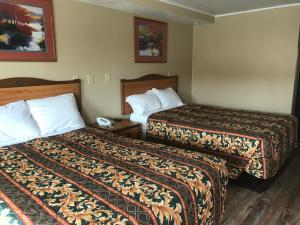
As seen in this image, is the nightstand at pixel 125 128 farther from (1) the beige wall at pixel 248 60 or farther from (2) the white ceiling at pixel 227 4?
(1) the beige wall at pixel 248 60

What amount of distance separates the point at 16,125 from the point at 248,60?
12.1ft

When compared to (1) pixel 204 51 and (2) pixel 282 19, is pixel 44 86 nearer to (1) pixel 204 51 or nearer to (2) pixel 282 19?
(1) pixel 204 51

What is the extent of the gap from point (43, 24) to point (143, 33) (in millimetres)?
A: 1560

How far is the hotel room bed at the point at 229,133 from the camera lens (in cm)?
247

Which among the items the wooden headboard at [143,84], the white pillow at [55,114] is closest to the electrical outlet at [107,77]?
the wooden headboard at [143,84]

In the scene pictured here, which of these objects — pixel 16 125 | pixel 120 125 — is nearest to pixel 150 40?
pixel 120 125

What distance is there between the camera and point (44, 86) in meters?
2.63

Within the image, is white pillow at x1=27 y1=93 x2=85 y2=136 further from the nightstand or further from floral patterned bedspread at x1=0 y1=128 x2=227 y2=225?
the nightstand

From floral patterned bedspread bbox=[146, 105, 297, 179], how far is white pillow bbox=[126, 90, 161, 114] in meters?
0.20

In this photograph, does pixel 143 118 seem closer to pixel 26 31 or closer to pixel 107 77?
pixel 107 77

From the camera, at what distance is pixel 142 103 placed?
3.47 metres

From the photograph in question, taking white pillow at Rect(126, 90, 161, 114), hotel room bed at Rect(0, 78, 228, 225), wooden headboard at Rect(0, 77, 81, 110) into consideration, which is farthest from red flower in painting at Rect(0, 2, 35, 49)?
white pillow at Rect(126, 90, 161, 114)

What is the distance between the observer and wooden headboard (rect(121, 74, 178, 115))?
139 inches

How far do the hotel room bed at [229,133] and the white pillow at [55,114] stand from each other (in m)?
0.98
